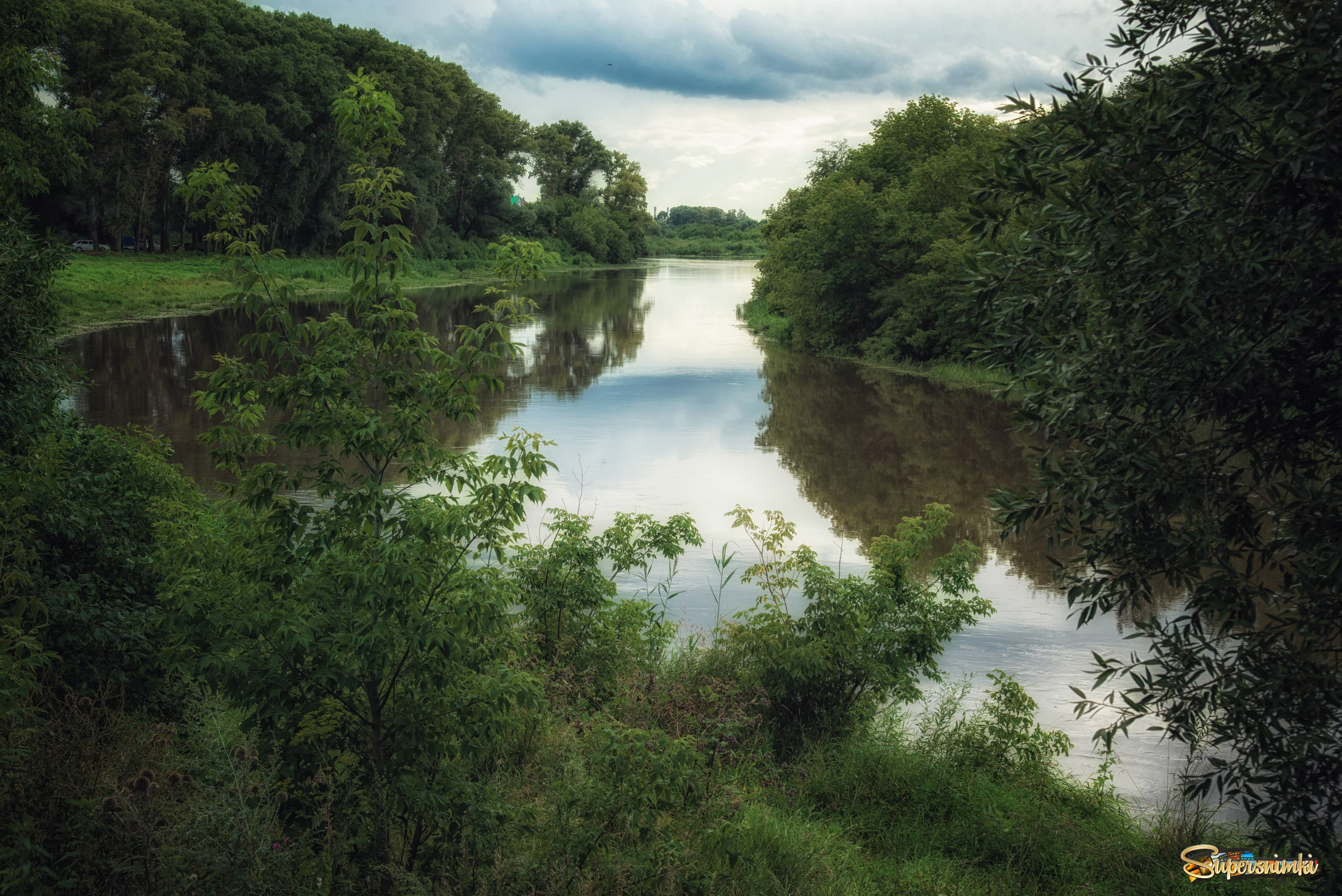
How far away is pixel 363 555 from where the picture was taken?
15.0 ft

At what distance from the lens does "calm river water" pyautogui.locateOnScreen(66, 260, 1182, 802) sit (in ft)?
33.8

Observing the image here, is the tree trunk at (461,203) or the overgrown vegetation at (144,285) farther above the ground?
the tree trunk at (461,203)

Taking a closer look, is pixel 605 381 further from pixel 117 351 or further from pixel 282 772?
pixel 282 772

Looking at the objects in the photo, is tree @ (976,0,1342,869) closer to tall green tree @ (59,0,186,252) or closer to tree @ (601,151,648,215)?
tall green tree @ (59,0,186,252)

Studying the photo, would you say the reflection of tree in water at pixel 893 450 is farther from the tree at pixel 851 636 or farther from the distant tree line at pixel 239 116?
the distant tree line at pixel 239 116

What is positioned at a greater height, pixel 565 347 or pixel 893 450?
pixel 565 347

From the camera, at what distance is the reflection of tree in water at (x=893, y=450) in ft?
47.3

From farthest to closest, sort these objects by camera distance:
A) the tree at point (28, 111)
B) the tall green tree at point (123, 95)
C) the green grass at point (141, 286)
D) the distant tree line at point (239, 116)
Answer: the distant tree line at point (239, 116), the tall green tree at point (123, 95), the green grass at point (141, 286), the tree at point (28, 111)

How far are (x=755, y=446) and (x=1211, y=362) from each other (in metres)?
15.5

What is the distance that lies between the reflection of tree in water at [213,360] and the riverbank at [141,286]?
1177 millimetres

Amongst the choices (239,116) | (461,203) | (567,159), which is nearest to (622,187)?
(567,159)

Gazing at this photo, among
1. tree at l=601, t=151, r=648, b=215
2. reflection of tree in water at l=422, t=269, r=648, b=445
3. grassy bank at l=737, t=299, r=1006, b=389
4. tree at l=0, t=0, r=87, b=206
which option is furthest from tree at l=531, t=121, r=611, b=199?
tree at l=0, t=0, r=87, b=206

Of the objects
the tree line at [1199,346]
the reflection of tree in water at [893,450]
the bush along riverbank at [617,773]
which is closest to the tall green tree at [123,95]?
the reflection of tree in water at [893,450]

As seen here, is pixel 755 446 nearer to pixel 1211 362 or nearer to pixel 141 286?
pixel 1211 362
